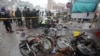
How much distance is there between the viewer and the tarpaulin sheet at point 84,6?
11297mm

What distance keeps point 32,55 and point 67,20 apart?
1414 centimetres

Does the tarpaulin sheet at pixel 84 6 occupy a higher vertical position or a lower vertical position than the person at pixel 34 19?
higher

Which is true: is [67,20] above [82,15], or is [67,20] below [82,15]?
below

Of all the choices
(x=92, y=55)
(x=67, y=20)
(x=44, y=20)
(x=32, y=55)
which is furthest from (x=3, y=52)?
(x=67, y=20)

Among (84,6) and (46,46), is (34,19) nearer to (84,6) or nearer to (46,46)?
(84,6)

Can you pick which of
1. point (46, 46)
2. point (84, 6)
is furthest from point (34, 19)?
point (46, 46)

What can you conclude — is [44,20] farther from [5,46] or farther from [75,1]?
[5,46]

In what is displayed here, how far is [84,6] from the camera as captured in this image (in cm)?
1154

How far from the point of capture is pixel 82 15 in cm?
1206

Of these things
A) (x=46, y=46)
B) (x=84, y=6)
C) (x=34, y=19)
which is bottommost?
(x=46, y=46)

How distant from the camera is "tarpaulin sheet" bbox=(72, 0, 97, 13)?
1130 cm

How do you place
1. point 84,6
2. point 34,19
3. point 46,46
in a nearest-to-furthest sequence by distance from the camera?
point 46,46 < point 84,6 < point 34,19

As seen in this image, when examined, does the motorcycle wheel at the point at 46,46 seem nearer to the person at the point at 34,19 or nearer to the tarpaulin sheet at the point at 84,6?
the tarpaulin sheet at the point at 84,6

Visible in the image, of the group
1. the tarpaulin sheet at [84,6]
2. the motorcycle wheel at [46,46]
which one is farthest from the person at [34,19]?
the motorcycle wheel at [46,46]
